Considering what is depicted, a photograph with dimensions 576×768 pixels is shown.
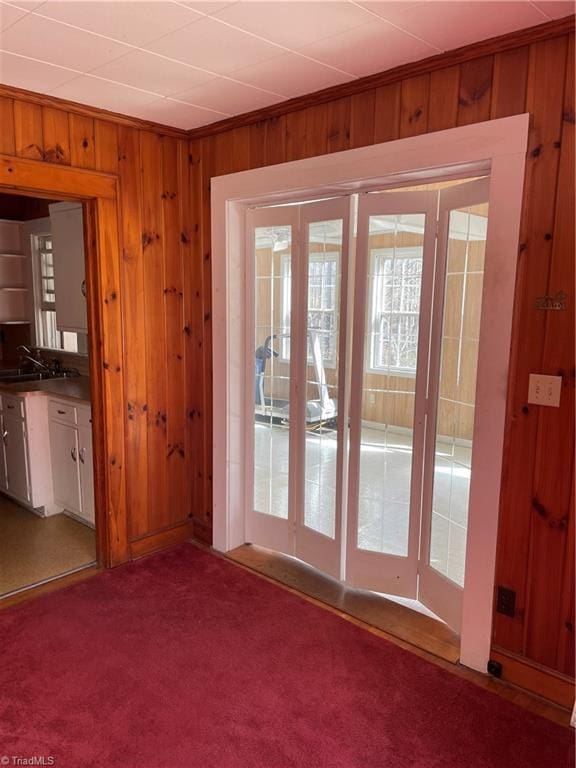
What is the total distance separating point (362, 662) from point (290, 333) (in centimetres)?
168

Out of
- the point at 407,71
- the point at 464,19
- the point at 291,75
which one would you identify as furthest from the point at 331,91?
the point at 464,19

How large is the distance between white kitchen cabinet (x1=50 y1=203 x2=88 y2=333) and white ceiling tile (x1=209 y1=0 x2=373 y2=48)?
2.17 meters

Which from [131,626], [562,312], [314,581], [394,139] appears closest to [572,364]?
[562,312]

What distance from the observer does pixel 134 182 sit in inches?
127

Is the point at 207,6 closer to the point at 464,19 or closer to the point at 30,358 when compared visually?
the point at 464,19

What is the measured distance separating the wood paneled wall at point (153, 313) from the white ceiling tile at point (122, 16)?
95 centimetres

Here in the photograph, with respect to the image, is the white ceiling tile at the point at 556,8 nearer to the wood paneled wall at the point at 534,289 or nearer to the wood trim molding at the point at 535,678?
the wood paneled wall at the point at 534,289

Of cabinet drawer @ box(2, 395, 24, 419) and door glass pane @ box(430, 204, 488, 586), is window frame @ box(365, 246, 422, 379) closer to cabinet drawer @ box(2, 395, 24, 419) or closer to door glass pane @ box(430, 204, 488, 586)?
door glass pane @ box(430, 204, 488, 586)

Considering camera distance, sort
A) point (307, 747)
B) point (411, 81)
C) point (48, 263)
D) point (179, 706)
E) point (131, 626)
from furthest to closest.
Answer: point (48, 263)
point (131, 626)
point (411, 81)
point (179, 706)
point (307, 747)

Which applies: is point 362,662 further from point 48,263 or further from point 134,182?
point 48,263

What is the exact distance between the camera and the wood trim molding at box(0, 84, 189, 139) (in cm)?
268

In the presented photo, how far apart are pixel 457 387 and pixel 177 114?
2.03 m

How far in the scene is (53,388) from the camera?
4078mm

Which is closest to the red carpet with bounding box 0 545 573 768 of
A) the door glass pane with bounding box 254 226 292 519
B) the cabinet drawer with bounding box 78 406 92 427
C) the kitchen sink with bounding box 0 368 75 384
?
the door glass pane with bounding box 254 226 292 519
